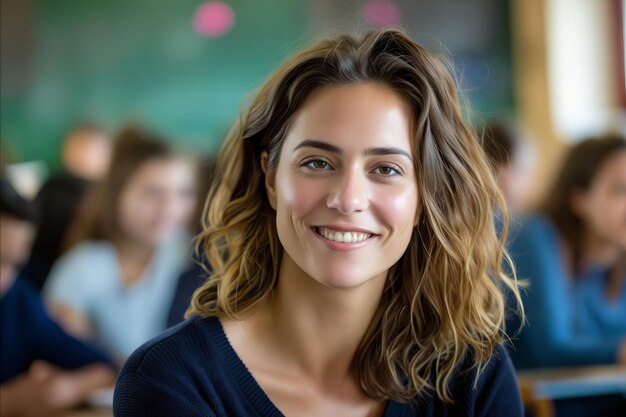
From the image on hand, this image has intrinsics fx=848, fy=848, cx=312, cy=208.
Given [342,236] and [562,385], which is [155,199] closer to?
[562,385]

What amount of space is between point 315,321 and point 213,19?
188 inches

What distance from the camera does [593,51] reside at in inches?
250

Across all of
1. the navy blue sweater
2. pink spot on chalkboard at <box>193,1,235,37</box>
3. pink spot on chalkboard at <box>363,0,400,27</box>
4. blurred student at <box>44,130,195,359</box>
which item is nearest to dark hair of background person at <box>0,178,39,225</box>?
Result: blurred student at <box>44,130,195,359</box>

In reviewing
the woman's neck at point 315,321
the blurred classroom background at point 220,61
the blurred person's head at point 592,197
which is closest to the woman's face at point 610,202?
the blurred person's head at point 592,197

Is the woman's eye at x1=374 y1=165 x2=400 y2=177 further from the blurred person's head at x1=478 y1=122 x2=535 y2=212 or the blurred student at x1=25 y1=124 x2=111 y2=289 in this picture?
the blurred student at x1=25 y1=124 x2=111 y2=289

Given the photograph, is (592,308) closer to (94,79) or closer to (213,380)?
(213,380)

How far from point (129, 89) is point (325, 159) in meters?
4.55

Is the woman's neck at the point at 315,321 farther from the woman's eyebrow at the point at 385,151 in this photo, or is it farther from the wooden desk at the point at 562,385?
the wooden desk at the point at 562,385

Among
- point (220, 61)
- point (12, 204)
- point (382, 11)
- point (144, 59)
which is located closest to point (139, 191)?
point (12, 204)

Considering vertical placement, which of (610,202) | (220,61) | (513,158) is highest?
(220,61)

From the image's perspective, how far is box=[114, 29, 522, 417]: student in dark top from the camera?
4.24 ft

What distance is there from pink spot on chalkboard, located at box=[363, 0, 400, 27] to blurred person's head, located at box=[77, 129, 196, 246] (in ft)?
11.9

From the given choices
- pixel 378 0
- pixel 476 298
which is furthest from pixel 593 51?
pixel 476 298

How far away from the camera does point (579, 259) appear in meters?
2.82
